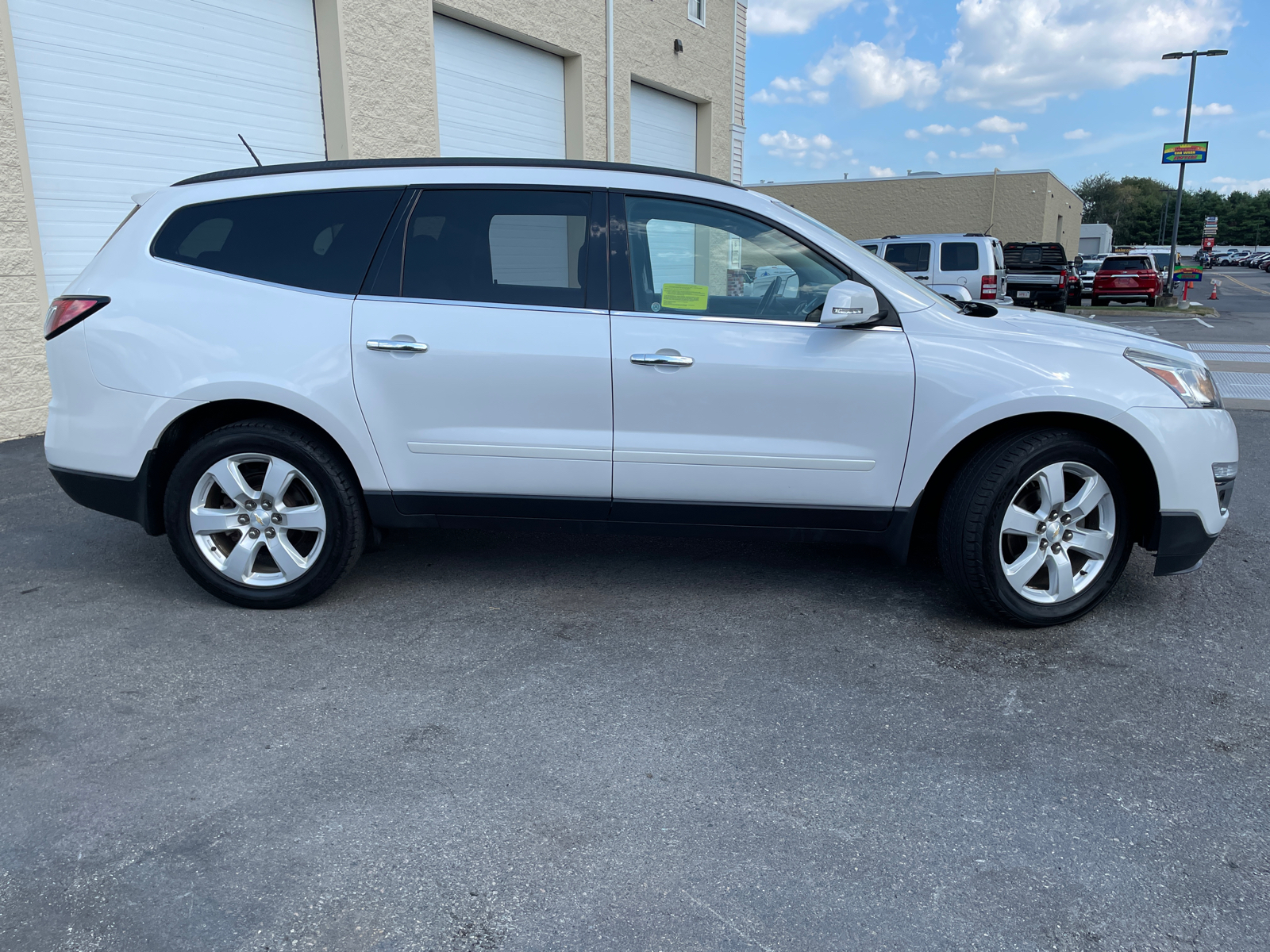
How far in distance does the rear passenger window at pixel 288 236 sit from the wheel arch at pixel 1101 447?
8.31 ft

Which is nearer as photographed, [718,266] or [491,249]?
[718,266]

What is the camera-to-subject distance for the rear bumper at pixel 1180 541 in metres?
3.65

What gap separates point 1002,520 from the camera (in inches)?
143

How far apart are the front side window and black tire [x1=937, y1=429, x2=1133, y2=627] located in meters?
0.93

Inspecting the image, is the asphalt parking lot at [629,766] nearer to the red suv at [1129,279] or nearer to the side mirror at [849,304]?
the side mirror at [849,304]

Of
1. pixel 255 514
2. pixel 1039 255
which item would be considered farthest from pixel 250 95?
pixel 1039 255

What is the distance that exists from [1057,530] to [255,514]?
3.29 metres

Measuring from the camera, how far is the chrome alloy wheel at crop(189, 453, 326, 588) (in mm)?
3850

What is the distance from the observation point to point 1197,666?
3504 mm

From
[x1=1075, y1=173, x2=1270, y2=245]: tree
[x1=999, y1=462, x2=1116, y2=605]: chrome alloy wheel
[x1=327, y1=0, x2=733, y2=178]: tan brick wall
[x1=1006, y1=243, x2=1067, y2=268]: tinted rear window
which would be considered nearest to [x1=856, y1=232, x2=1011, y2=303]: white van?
[x1=327, y1=0, x2=733, y2=178]: tan brick wall

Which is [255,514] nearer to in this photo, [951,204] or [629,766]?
[629,766]

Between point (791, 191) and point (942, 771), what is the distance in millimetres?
42788

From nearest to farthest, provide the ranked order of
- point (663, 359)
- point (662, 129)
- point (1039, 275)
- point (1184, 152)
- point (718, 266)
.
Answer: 1. point (663, 359)
2. point (718, 266)
3. point (662, 129)
4. point (1039, 275)
5. point (1184, 152)

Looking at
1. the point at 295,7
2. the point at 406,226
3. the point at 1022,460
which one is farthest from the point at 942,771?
the point at 295,7
